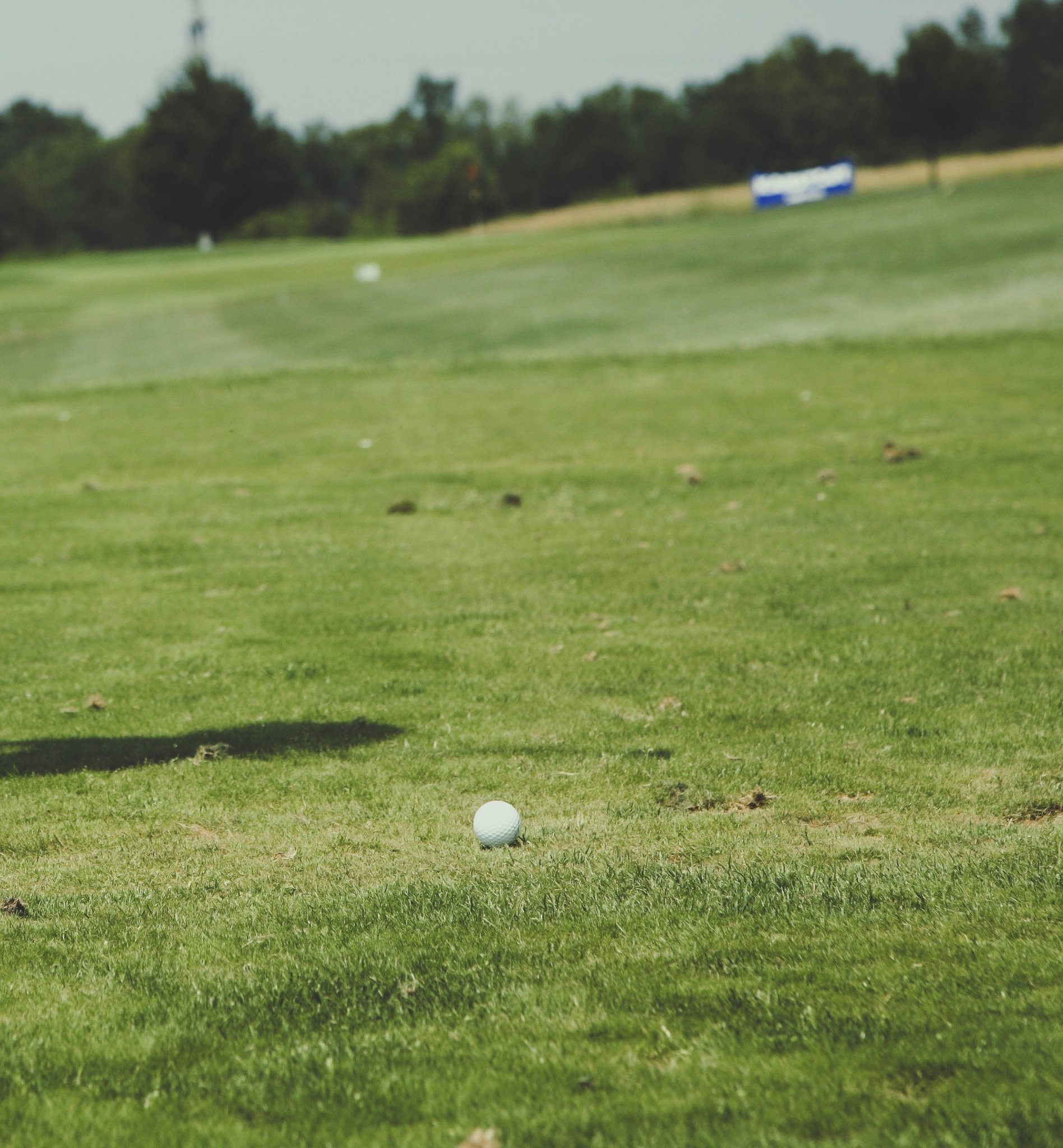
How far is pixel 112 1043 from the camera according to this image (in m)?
4.59

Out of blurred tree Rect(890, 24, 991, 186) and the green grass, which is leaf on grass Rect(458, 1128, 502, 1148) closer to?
the green grass

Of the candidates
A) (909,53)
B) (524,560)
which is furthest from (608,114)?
(524,560)

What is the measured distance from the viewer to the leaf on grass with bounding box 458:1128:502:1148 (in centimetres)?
386

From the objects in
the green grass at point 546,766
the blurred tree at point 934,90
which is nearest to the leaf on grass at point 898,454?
the green grass at point 546,766

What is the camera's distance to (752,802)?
7277 millimetres

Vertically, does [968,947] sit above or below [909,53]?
below

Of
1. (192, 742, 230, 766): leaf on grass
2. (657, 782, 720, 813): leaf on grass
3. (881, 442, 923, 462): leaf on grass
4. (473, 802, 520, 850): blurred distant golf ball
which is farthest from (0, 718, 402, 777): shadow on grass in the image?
(881, 442, 923, 462): leaf on grass

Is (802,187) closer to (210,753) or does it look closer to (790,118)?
(210,753)

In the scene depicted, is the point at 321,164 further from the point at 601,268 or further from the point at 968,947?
the point at 968,947

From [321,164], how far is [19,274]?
105 m

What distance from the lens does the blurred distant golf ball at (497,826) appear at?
22.2ft

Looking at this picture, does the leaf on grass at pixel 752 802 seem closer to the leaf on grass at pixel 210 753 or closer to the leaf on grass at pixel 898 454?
the leaf on grass at pixel 210 753

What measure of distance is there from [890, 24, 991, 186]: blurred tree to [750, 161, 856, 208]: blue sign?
47.6 ft

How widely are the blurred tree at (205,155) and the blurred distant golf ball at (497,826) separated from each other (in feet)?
280
